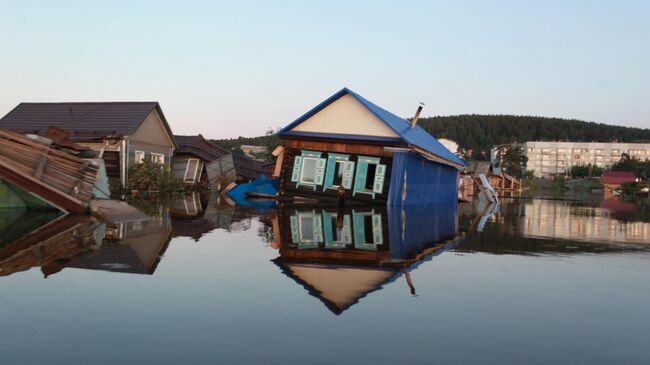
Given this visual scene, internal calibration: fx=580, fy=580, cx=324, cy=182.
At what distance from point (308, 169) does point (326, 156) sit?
103 cm

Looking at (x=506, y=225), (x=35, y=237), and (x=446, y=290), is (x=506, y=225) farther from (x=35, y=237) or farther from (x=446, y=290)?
(x=35, y=237)

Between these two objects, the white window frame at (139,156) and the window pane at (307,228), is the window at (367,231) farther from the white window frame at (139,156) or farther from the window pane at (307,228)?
the white window frame at (139,156)

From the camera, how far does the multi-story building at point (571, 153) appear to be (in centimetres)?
16938

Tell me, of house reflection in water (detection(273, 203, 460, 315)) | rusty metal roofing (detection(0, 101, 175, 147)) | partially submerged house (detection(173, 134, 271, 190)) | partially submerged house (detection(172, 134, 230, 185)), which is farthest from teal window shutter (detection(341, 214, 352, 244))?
partially submerged house (detection(172, 134, 230, 185))

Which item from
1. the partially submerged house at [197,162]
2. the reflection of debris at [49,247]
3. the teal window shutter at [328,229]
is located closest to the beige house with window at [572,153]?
the partially submerged house at [197,162]

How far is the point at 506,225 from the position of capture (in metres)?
17.4

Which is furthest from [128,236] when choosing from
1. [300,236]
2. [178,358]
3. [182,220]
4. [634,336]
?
[634,336]

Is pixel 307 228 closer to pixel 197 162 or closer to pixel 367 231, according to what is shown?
pixel 367 231

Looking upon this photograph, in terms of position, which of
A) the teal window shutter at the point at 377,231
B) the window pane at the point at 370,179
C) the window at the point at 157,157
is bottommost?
the teal window shutter at the point at 377,231

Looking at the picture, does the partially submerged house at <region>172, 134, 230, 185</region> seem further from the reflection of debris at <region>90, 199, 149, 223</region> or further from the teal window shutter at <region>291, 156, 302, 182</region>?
the reflection of debris at <region>90, 199, 149, 223</region>

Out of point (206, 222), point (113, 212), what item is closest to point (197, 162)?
point (206, 222)

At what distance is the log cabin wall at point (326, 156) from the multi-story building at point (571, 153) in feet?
518

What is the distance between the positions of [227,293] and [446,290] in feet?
8.49

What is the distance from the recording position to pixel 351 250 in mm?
9898
